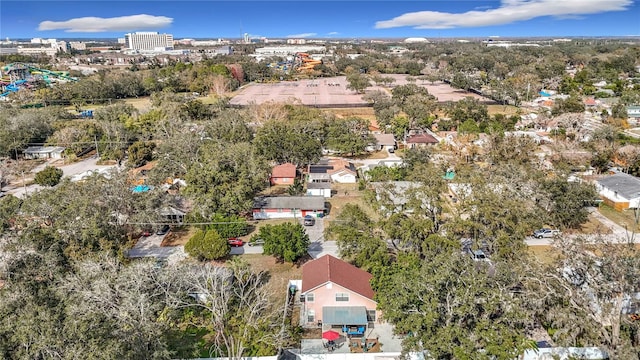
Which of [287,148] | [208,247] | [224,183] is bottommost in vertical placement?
[208,247]

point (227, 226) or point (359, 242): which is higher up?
point (359, 242)

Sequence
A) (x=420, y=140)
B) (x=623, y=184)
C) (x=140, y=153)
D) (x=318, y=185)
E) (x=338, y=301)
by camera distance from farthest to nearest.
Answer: (x=420, y=140) → (x=140, y=153) → (x=318, y=185) → (x=623, y=184) → (x=338, y=301)

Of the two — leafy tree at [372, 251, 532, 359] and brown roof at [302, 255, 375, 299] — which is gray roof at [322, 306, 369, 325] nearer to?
brown roof at [302, 255, 375, 299]

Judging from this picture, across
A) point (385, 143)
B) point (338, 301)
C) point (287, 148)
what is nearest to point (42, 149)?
point (287, 148)

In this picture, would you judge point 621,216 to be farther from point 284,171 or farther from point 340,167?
point 284,171

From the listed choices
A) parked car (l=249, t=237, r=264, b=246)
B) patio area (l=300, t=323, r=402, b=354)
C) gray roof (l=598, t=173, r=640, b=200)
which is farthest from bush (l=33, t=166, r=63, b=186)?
gray roof (l=598, t=173, r=640, b=200)

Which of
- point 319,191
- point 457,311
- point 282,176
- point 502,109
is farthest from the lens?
point 502,109
